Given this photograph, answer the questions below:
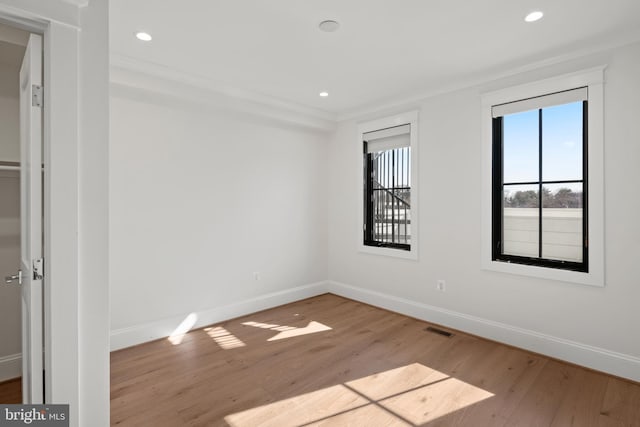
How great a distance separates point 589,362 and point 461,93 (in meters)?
2.80

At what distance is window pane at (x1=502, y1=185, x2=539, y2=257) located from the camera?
3107 millimetres

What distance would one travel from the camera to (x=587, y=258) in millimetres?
2738

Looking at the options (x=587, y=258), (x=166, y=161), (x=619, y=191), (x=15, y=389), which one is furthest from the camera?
(x=166, y=161)

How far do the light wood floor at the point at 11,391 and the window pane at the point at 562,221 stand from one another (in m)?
4.49

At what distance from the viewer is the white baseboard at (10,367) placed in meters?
2.48

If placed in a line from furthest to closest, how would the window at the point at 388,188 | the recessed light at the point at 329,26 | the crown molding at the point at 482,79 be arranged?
the window at the point at 388,188, the crown molding at the point at 482,79, the recessed light at the point at 329,26

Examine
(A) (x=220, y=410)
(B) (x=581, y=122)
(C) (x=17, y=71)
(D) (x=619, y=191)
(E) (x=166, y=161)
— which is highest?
(C) (x=17, y=71)

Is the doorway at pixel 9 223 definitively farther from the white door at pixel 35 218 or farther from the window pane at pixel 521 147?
the window pane at pixel 521 147

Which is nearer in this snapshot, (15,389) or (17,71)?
(15,389)

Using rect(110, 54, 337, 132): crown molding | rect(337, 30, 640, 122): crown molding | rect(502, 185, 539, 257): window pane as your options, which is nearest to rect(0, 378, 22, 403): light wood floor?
rect(110, 54, 337, 132): crown molding

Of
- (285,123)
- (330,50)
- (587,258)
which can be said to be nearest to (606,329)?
(587,258)

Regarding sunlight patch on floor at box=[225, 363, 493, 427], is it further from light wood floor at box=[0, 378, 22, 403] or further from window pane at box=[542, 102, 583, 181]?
window pane at box=[542, 102, 583, 181]

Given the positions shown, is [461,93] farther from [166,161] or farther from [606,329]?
[166,161]

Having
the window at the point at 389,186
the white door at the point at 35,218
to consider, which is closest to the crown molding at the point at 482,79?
the window at the point at 389,186
